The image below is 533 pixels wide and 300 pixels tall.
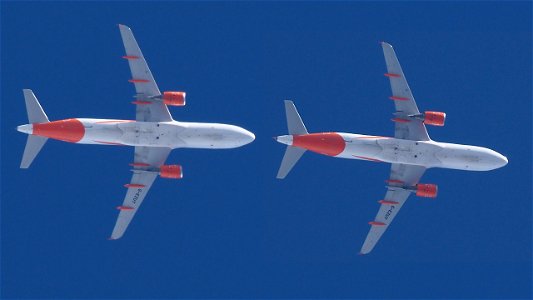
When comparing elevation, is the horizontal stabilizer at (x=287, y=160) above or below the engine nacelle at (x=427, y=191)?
above

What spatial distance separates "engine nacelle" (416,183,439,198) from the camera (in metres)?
80.1

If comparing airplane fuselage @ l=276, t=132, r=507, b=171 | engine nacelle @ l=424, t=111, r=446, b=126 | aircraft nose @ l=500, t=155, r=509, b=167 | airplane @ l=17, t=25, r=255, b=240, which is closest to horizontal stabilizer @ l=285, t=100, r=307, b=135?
airplane fuselage @ l=276, t=132, r=507, b=171

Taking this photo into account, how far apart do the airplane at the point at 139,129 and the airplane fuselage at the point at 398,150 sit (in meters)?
3.66

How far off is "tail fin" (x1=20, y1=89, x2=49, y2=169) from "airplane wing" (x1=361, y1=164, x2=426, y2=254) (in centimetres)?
1867

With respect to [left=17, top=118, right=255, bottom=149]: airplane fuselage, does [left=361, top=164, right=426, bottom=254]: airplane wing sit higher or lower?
lower

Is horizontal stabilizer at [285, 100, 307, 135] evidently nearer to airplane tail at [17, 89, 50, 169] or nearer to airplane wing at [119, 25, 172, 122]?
airplane wing at [119, 25, 172, 122]

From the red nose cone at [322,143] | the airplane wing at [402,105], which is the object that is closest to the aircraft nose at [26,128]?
the red nose cone at [322,143]

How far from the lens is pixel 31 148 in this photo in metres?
80.1

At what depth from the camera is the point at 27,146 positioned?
263 feet

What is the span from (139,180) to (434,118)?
54.3ft

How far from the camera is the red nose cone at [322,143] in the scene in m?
79.9

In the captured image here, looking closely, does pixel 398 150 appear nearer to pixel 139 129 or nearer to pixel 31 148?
pixel 139 129

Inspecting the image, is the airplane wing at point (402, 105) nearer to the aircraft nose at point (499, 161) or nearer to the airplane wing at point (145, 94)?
the aircraft nose at point (499, 161)

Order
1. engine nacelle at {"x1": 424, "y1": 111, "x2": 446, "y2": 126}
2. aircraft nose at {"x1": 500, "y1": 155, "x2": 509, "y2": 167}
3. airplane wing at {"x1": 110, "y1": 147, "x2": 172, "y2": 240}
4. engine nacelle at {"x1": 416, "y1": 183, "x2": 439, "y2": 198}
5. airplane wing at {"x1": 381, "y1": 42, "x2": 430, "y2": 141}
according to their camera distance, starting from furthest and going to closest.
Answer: airplane wing at {"x1": 110, "y1": 147, "x2": 172, "y2": 240} → aircraft nose at {"x1": 500, "y1": 155, "x2": 509, "y2": 167} → airplane wing at {"x1": 381, "y1": 42, "x2": 430, "y2": 141} → engine nacelle at {"x1": 416, "y1": 183, "x2": 439, "y2": 198} → engine nacelle at {"x1": 424, "y1": 111, "x2": 446, "y2": 126}
